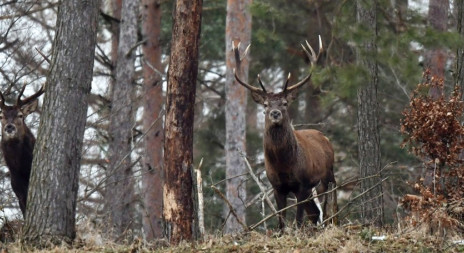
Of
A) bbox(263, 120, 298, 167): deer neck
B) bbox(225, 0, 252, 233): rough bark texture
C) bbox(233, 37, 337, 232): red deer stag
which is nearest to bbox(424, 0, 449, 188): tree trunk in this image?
bbox(225, 0, 252, 233): rough bark texture

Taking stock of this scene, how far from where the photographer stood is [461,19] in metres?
12.8

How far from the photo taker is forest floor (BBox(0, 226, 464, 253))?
33.4 feet

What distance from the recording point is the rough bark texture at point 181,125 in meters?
11.9

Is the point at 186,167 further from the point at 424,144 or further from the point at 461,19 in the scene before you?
the point at 461,19

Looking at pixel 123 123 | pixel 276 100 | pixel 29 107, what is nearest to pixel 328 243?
pixel 276 100

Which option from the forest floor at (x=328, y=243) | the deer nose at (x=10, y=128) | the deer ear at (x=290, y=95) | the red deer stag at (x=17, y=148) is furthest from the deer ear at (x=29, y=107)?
the forest floor at (x=328, y=243)

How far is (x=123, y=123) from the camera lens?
75.6ft

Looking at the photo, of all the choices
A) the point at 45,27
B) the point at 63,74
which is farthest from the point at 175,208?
the point at 45,27

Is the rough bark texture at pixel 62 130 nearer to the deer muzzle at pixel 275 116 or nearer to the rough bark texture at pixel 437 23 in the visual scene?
the deer muzzle at pixel 275 116

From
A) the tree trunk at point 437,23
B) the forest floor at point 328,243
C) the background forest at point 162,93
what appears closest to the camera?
the forest floor at point 328,243

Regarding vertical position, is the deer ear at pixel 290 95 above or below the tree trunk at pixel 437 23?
below

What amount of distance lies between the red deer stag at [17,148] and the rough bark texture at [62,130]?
2532 millimetres

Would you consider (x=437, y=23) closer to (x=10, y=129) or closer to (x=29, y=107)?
(x=29, y=107)

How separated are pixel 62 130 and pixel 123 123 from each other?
1097 cm
